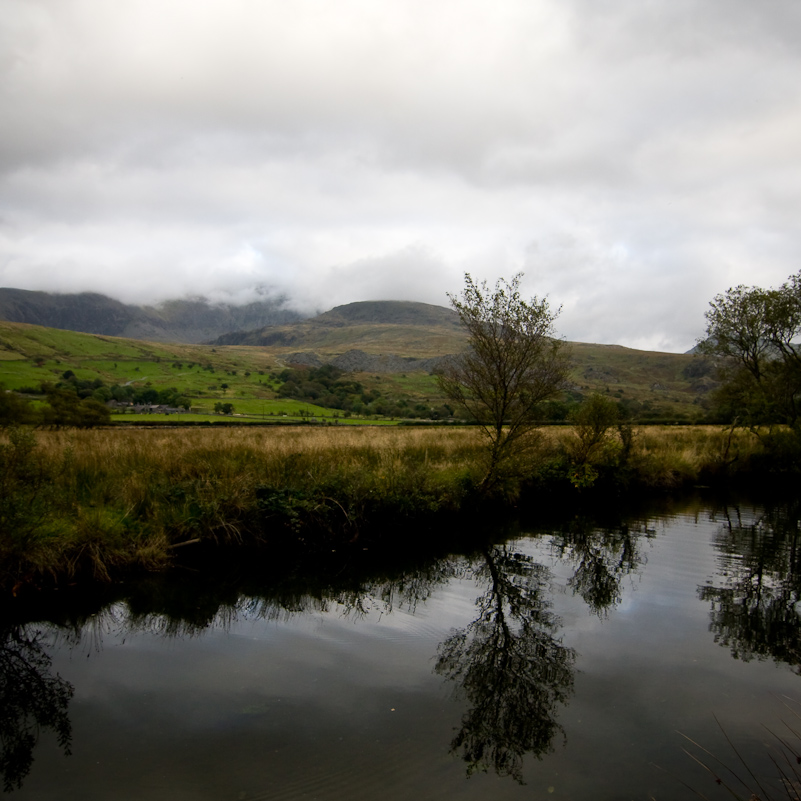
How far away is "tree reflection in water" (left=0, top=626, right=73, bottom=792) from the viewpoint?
6.18 metres

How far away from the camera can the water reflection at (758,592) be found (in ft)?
30.6

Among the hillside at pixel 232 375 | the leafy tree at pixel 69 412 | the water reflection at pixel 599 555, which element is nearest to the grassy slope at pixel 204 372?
the hillside at pixel 232 375

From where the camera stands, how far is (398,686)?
25.7 ft

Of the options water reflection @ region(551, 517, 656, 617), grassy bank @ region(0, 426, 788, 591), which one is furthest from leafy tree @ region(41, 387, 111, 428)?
water reflection @ region(551, 517, 656, 617)

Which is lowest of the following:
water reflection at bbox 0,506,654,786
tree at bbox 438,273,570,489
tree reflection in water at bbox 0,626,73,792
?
tree reflection in water at bbox 0,626,73,792

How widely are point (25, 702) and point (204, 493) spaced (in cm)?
663

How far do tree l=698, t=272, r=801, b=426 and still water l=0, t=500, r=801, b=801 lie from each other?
833 inches

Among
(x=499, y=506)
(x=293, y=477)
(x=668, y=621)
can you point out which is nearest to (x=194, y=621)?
(x=293, y=477)

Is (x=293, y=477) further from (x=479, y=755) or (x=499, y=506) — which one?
(x=479, y=755)

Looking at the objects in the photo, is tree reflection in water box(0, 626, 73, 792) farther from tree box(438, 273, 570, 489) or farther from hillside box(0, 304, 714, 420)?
hillside box(0, 304, 714, 420)

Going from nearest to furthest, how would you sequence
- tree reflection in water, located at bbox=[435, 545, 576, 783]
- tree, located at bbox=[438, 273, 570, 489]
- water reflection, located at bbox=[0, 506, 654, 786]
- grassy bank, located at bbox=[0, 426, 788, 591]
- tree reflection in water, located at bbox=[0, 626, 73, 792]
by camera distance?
tree reflection in water, located at bbox=[0, 626, 73, 792], tree reflection in water, located at bbox=[435, 545, 576, 783], water reflection, located at bbox=[0, 506, 654, 786], grassy bank, located at bbox=[0, 426, 788, 591], tree, located at bbox=[438, 273, 570, 489]

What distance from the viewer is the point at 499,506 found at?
2081cm

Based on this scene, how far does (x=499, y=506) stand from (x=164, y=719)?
15.5 metres

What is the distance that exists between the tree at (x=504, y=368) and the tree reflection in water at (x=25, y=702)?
13526 millimetres
